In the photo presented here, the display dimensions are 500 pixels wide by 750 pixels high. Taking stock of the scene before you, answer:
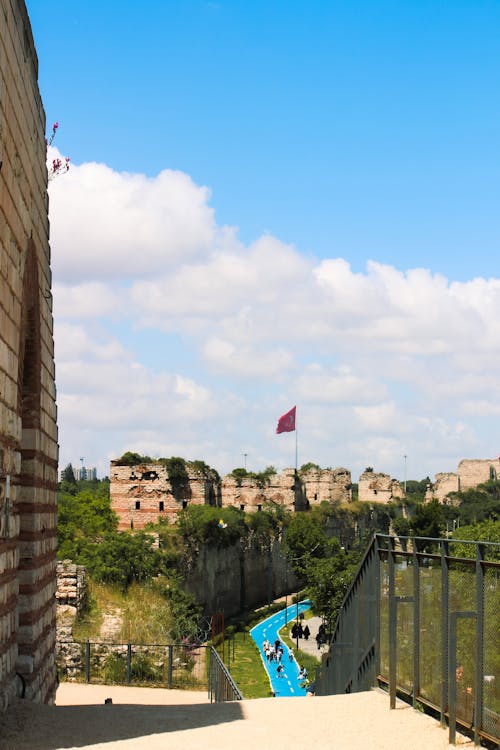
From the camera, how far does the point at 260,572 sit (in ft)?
169

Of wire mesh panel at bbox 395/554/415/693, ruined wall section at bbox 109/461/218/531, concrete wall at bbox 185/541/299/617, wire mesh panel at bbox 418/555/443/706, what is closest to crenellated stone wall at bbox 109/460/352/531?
ruined wall section at bbox 109/461/218/531

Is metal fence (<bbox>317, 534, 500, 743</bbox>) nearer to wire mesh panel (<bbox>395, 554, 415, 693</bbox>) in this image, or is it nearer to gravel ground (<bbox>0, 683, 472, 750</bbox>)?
wire mesh panel (<bbox>395, 554, 415, 693</bbox>)

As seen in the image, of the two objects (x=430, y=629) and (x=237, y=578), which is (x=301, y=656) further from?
(x=430, y=629)

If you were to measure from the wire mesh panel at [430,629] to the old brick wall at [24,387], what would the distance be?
3.49 meters

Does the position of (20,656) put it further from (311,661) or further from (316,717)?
(311,661)

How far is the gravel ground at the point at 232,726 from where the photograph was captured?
6902mm

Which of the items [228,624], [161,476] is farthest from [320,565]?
[161,476]

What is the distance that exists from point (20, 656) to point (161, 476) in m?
36.9

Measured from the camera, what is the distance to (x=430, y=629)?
7.89 m

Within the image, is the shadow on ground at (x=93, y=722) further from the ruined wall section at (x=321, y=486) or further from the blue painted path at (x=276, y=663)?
the ruined wall section at (x=321, y=486)

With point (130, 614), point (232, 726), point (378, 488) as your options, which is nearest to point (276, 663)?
point (130, 614)

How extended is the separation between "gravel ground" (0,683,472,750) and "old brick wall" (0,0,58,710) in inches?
22.2

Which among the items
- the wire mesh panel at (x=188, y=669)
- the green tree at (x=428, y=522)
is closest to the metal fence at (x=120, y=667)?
the wire mesh panel at (x=188, y=669)

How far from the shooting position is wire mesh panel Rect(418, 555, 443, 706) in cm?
765
